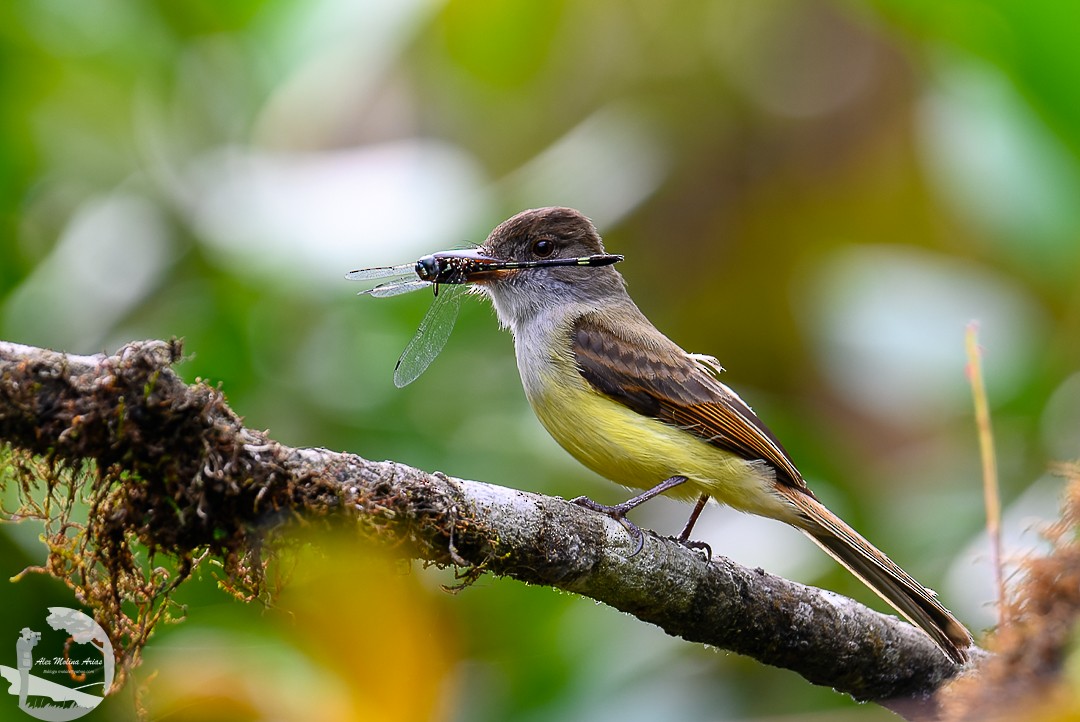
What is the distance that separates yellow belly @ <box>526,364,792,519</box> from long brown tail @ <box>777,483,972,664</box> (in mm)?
136

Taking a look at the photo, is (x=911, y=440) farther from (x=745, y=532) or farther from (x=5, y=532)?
(x=5, y=532)

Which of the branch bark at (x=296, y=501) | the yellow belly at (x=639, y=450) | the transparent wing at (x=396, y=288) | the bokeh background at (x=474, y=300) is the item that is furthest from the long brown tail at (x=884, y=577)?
the transparent wing at (x=396, y=288)

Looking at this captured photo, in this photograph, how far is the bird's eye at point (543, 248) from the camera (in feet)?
18.5

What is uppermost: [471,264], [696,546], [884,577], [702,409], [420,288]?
[471,264]

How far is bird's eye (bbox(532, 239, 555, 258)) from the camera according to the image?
564 cm

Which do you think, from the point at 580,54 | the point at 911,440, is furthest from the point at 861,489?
the point at 580,54

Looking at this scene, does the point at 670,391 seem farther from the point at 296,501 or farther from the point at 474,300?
the point at 296,501

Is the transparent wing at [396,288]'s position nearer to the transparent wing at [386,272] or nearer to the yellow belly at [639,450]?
the transparent wing at [386,272]

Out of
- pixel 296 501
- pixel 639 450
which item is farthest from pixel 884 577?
pixel 296 501

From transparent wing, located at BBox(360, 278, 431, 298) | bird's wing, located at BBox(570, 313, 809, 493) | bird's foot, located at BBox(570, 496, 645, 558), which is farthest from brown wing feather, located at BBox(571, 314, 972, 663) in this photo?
bird's foot, located at BBox(570, 496, 645, 558)

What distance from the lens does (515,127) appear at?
7703 mm

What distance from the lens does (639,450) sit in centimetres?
448

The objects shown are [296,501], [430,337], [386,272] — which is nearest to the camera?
[296,501]

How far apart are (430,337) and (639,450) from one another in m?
1.12
